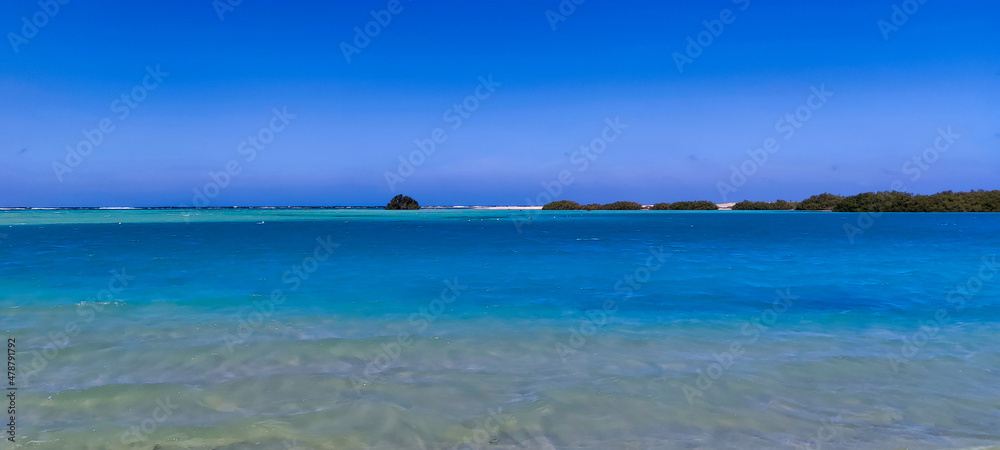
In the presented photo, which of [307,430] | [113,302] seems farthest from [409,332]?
[113,302]

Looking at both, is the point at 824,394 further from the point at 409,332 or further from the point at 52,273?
the point at 52,273

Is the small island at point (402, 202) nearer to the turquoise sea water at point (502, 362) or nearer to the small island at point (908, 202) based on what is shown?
the small island at point (908, 202)

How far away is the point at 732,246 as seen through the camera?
112ft

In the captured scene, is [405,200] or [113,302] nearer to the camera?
[113,302]

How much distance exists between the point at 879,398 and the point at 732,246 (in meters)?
28.8

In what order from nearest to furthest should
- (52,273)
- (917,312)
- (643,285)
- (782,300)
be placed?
(917,312), (782,300), (643,285), (52,273)

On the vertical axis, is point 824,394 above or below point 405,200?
below

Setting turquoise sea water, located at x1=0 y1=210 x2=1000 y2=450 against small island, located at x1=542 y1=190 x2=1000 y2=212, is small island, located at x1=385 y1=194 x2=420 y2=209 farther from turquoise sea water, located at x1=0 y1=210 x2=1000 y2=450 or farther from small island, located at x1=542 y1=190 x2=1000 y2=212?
turquoise sea water, located at x1=0 y1=210 x2=1000 y2=450

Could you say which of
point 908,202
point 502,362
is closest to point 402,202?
point 908,202

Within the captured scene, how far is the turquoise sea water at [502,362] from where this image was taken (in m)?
5.86

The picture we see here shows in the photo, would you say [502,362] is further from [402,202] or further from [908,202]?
[402,202]

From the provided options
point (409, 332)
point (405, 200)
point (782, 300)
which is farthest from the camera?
point (405, 200)

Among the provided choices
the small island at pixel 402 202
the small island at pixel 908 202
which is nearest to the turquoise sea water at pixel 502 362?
the small island at pixel 908 202

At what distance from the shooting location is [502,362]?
8508 millimetres
